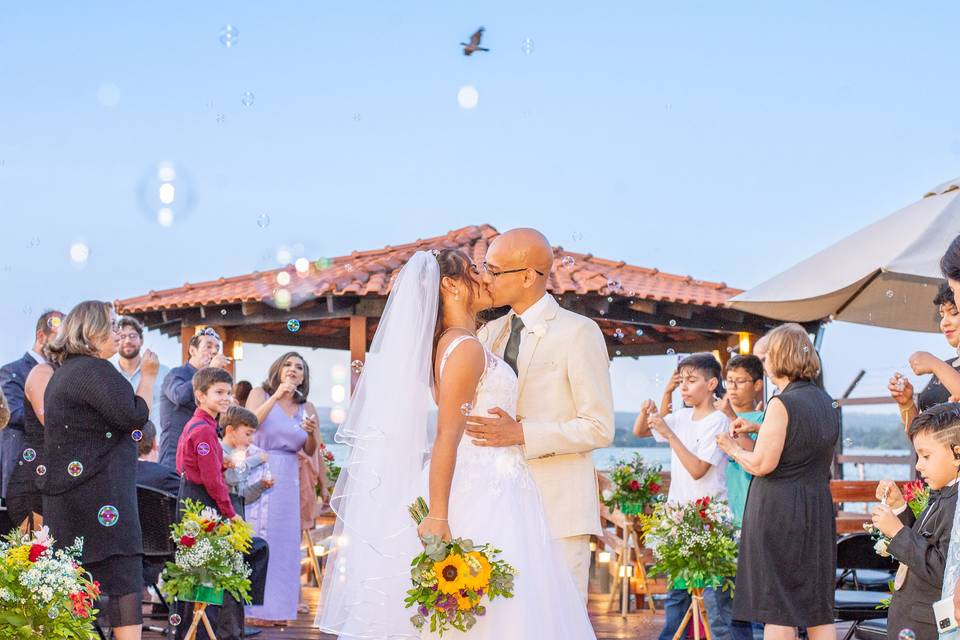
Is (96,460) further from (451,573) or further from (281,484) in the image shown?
(281,484)

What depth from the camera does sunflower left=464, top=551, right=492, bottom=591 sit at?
282 cm

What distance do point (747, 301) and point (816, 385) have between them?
5.48ft

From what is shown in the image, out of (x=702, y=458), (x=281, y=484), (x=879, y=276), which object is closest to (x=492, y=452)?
(x=702, y=458)

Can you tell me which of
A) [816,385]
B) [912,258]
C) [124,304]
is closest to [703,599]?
[816,385]

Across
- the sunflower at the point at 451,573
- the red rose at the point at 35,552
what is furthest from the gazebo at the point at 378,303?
the sunflower at the point at 451,573

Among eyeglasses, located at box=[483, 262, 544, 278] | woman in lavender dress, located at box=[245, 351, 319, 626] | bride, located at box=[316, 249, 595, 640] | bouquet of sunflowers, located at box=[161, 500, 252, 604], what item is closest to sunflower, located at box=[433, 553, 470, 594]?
bride, located at box=[316, 249, 595, 640]

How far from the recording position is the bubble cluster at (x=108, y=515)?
4.05 meters

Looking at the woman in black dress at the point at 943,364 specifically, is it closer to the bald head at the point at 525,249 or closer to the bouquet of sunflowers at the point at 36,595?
the bald head at the point at 525,249

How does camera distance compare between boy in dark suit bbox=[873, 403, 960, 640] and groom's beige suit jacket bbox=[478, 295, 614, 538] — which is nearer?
boy in dark suit bbox=[873, 403, 960, 640]

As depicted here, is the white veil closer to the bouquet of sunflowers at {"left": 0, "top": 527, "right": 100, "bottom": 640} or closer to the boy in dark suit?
the bouquet of sunflowers at {"left": 0, "top": 527, "right": 100, "bottom": 640}

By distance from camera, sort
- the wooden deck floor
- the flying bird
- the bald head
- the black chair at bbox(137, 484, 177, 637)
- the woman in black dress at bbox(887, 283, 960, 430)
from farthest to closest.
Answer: the flying bird
the wooden deck floor
the black chair at bbox(137, 484, 177, 637)
the woman in black dress at bbox(887, 283, 960, 430)
the bald head

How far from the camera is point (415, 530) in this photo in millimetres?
3229

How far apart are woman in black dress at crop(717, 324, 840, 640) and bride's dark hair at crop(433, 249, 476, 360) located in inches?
57.8

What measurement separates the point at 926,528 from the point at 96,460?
313 cm
